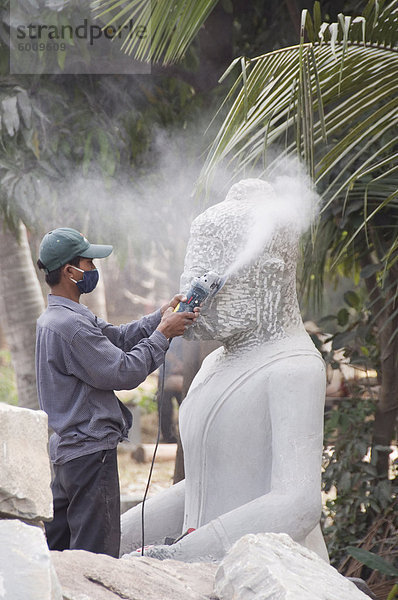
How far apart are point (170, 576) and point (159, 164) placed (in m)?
3.54

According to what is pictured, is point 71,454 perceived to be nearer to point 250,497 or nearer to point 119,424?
point 119,424

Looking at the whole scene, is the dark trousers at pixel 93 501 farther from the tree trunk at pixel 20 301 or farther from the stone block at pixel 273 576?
the tree trunk at pixel 20 301

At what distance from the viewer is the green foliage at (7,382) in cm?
1052

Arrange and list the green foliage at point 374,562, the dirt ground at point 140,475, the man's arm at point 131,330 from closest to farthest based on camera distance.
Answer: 1. the man's arm at point 131,330
2. the green foliage at point 374,562
3. the dirt ground at point 140,475

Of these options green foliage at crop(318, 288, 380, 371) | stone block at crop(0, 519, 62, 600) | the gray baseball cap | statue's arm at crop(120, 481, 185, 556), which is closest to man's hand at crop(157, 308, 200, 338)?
the gray baseball cap

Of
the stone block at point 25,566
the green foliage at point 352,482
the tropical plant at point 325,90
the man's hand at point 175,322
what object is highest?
the tropical plant at point 325,90

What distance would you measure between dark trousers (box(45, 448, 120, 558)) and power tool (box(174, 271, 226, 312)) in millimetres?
551

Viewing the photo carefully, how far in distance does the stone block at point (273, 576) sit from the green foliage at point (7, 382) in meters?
8.27

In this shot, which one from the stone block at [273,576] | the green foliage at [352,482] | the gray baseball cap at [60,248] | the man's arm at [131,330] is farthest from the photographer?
the green foliage at [352,482]

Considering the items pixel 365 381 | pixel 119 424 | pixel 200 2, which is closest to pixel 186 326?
pixel 119 424

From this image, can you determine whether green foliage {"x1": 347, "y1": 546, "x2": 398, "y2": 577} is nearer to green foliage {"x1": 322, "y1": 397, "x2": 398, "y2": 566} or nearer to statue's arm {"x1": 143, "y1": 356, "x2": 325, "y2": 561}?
statue's arm {"x1": 143, "y1": 356, "x2": 325, "y2": 561}

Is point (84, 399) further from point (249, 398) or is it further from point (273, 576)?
point (273, 576)

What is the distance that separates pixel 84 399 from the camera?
254cm

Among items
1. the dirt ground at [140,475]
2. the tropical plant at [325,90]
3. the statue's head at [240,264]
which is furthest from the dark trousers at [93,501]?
the dirt ground at [140,475]
